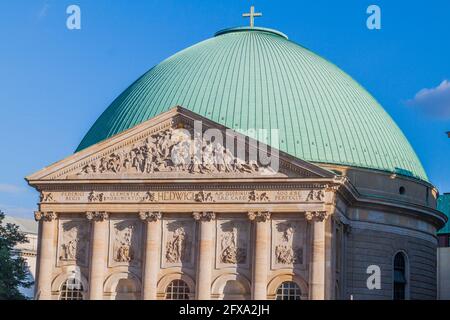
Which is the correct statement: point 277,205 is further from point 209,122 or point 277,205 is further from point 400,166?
point 400,166

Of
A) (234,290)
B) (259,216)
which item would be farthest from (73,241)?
(259,216)

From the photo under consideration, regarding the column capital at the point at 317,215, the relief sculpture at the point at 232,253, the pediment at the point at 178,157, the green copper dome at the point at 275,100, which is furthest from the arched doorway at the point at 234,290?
the green copper dome at the point at 275,100

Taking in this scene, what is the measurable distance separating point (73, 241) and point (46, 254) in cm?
159

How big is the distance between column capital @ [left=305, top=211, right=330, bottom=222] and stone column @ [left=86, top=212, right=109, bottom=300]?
10.8 meters

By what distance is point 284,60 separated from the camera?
6644 cm

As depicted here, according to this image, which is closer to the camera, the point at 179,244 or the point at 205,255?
the point at 205,255

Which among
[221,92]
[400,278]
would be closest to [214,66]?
[221,92]

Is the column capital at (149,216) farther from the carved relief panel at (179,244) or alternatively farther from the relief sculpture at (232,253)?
the relief sculpture at (232,253)

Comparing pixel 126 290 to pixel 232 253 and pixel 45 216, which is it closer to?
pixel 45 216

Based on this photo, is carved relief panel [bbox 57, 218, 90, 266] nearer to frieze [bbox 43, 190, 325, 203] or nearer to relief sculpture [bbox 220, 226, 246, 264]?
frieze [bbox 43, 190, 325, 203]

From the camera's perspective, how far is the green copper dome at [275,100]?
6203cm

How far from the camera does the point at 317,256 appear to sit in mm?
54656

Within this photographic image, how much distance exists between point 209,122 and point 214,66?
9694 millimetres

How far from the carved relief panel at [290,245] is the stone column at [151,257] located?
6.12 metres
